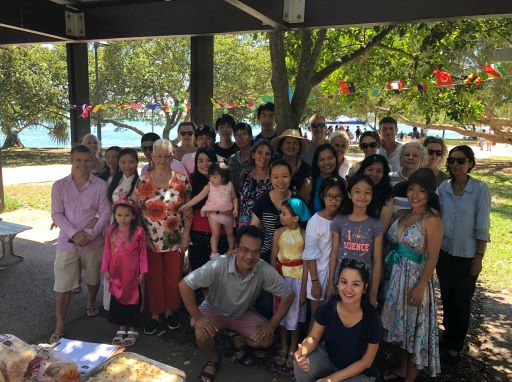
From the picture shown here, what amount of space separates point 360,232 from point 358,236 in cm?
3

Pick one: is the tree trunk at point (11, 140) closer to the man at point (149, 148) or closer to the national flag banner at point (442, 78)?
the man at point (149, 148)

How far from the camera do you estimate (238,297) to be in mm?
3445

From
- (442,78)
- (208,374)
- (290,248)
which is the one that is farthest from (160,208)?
(442,78)

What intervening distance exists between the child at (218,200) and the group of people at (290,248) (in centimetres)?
1

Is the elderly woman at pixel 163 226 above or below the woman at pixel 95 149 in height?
below

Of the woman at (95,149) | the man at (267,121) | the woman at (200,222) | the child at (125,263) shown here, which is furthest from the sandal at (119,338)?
the man at (267,121)

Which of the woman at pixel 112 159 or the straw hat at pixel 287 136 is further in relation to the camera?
the woman at pixel 112 159

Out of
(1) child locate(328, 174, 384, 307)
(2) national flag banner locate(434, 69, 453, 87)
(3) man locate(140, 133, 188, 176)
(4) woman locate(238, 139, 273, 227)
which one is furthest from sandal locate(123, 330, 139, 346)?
(2) national flag banner locate(434, 69, 453, 87)

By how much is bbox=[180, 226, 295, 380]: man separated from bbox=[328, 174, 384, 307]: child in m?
0.59

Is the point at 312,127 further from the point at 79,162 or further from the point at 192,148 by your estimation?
the point at 79,162

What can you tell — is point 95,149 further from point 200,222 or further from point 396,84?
point 396,84

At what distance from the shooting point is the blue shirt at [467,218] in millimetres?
3256

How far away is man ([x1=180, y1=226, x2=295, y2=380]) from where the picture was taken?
127 inches

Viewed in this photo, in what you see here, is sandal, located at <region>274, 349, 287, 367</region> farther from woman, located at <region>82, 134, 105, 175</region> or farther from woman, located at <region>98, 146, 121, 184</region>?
woman, located at <region>82, 134, 105, 175</region>
